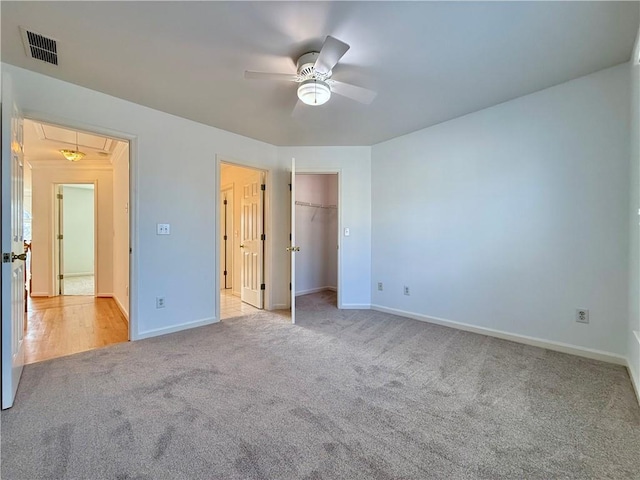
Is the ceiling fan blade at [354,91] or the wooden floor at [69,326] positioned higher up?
the ceiling fan blade at [354,91]

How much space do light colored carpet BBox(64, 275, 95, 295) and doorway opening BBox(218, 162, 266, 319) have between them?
2869 mm

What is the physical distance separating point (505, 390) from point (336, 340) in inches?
59.7

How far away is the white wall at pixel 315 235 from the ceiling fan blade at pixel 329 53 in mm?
3521

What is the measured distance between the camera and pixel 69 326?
3576 millimetres

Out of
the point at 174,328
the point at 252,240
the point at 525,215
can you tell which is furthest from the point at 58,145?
the point at 525,215

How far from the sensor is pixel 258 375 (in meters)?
2.25

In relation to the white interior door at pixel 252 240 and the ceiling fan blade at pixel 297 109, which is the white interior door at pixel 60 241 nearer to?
the white interior door at pixel 252 240

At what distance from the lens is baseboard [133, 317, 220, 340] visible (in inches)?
120

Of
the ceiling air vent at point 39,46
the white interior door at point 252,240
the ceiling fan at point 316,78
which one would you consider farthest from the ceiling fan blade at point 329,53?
the white interior door at point 252,240

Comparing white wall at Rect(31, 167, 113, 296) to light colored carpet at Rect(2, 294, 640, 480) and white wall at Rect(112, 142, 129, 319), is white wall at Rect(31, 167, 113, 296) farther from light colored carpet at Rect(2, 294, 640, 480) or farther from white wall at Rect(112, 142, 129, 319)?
light colored carpet at Rect(2, 294, 640, 480)

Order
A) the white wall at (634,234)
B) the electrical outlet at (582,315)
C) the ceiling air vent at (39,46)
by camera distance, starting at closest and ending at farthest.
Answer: the ceiling air vent at (39,46) < the white wall at (634,234) < the electrical outlet at (582,315)

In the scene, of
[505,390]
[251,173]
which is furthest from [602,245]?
[251,173]

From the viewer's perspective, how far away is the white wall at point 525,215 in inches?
97.0

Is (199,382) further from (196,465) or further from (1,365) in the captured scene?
(1,365)
